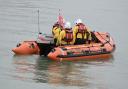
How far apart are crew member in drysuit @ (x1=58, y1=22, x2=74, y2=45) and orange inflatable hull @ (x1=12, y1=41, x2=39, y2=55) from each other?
95 cm

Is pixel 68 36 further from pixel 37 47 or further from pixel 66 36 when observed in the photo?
pixel 37 47

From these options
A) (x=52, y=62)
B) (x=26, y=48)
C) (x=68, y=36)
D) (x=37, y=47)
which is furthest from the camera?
(x=37, y=47)

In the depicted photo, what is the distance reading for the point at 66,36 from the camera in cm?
2203

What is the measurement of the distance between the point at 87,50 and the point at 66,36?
2.75 feet

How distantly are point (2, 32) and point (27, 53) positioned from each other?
4490mm

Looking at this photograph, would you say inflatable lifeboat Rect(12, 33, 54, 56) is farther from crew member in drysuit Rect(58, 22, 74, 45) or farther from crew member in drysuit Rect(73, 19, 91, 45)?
crew member in drysuit Rect(73, 19, 91, 45)

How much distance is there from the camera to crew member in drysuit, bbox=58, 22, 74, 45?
22.0 meters

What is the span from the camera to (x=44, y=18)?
31.7 meters

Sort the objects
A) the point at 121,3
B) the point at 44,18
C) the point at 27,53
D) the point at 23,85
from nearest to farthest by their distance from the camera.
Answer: the point at 23,85
the point at 27,53
the point at 44,18
the point at 121,3

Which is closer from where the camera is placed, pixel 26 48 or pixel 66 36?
pixel 66 36

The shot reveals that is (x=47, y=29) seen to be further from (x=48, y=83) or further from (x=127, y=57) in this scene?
(x=48, y=83)

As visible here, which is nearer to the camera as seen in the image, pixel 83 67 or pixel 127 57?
pixel 83 67

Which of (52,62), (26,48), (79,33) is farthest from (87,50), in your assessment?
(26,48)

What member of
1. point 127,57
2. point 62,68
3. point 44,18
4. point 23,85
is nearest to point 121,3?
point 44,18
